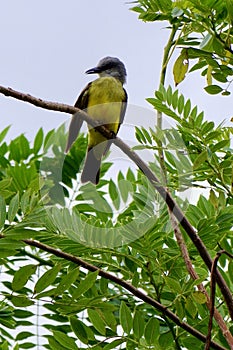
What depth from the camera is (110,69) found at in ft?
14.3

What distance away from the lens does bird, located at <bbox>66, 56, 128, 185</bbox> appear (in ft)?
10.9

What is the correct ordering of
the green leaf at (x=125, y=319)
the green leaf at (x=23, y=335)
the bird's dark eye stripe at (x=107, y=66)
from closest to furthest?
the green leaf at (x=125, y=319), the green leaf at (x=23, y=335), the bird's dark eye stripe at (x=107, y=66)

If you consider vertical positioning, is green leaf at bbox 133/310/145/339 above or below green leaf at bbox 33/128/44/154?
below

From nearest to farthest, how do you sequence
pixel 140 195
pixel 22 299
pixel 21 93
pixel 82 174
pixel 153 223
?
pixel 21 93 → pixel 22 299 → pixel 153 223 → pixel 140 195 → pixel 82 174

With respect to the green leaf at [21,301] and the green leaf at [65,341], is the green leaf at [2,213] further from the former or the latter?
the green leaf at [65,341]

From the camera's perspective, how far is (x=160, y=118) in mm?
1984

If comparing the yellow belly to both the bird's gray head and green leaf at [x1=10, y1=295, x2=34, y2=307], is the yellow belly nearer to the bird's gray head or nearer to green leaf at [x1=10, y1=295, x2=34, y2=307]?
the bird's gray head

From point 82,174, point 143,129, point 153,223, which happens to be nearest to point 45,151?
point 82,174

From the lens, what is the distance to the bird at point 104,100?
10.9 ft

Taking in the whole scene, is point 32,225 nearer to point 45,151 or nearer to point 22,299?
point 22,299

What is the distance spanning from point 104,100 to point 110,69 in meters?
0.52

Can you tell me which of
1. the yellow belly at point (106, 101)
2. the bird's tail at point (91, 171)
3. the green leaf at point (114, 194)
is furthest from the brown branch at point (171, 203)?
the yellow belly at point (106, 101)

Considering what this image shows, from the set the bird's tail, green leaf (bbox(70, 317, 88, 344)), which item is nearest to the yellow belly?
the bird's tail

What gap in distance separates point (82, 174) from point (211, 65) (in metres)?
1.14
